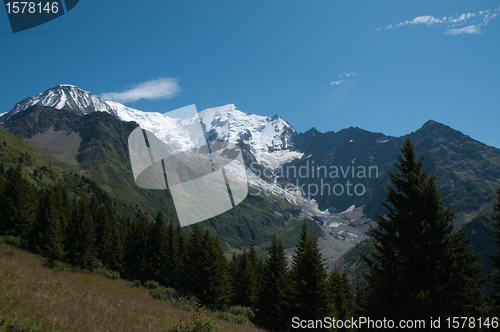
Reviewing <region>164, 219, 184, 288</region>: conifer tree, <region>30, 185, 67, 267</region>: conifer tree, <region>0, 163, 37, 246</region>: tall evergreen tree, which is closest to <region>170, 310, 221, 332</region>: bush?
<region>30, 185, 67, 267</region>: conifer tree

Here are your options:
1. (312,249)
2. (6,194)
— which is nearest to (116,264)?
(6,194)

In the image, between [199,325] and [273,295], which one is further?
[273,295]

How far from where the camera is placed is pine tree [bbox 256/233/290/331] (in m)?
29.9

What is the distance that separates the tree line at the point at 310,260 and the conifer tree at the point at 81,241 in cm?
13

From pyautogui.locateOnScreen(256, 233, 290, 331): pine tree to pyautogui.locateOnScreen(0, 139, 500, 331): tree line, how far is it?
11cm

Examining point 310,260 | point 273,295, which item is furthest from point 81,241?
point 310,260

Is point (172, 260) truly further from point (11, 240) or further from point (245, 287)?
point (11, 240)

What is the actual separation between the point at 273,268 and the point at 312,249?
30.0ft

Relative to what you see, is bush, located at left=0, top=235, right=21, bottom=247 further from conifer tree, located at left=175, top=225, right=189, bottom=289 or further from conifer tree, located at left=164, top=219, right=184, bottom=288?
conifer tree, located at left=175, top=225, right=189, bottom=289

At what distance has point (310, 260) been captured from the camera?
2645 cm

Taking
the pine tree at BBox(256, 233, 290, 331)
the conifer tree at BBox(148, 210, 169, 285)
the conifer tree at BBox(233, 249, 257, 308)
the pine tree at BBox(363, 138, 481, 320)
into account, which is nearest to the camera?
the pine tree at BBox(363, 138, 481, 320)

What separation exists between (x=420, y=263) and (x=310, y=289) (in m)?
13.0

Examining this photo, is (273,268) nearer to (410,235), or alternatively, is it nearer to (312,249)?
(312,249)

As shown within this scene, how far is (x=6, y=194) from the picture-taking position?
130ft
